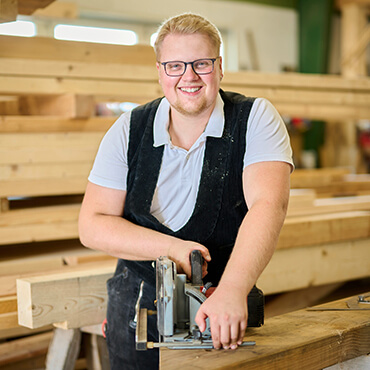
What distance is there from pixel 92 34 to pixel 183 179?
21.5ft

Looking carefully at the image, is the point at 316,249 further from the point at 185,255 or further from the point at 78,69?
the point at 78,69

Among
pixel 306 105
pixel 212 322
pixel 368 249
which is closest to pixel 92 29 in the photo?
pixel 306 105

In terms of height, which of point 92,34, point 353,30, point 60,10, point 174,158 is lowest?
point 174,158

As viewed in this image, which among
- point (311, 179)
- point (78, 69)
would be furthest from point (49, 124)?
point (311, 179)

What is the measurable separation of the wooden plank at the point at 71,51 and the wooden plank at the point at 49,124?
42 centimetres

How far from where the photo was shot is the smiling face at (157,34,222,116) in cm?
193

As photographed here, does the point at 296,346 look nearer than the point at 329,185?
Yes

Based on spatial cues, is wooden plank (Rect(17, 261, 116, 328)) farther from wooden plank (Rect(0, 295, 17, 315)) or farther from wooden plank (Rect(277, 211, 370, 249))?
wooden plank (Rect(277, 211, 370, 249))

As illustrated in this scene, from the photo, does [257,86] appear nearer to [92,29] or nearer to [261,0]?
[92,29]

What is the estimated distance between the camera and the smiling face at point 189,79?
1.93 m

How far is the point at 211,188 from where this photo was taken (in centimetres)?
203

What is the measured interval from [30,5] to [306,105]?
2278 millimetres

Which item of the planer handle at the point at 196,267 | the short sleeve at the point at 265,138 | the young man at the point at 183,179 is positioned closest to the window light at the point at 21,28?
the young man at the point at 183,179

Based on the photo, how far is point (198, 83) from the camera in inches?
77.4
